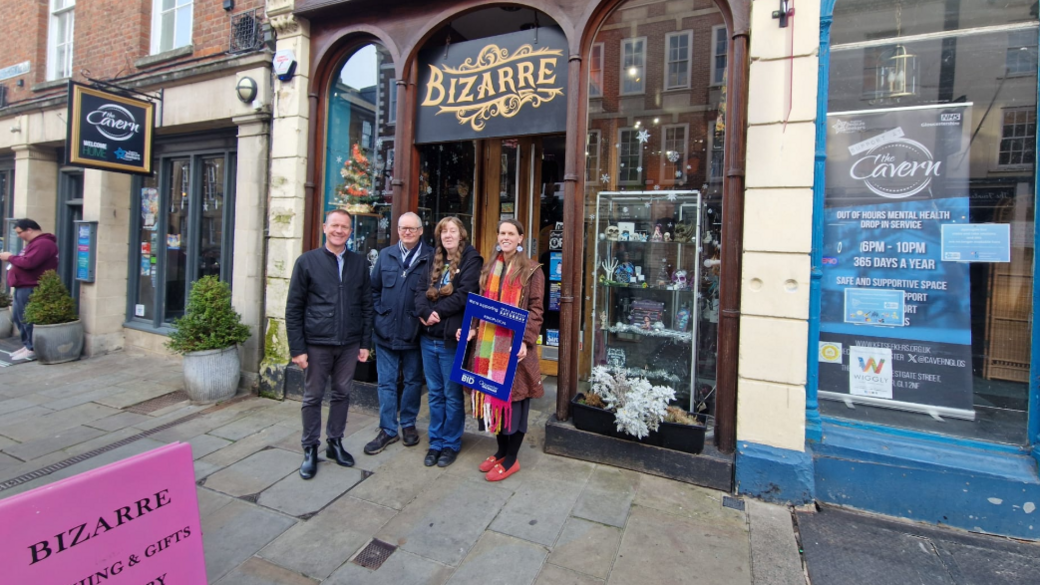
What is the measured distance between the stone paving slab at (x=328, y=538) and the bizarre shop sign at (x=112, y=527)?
796 millimetres

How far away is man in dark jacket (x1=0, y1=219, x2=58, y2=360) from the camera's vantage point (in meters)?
7.46

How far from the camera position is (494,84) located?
15.7 feet

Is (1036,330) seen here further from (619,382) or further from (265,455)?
(265,455)

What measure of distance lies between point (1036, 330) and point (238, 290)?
24.4ft

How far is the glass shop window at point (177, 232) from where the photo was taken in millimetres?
6848

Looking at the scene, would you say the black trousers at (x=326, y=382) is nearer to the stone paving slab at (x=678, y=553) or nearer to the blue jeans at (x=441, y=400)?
the blue jeans at (x=441, y=400)

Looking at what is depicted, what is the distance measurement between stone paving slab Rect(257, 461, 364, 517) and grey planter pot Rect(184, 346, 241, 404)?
2.32 meters

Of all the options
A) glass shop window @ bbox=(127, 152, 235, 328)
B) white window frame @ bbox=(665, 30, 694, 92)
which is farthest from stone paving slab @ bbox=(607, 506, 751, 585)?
glass shop window @ bbox=(127, 152, 235, 328)

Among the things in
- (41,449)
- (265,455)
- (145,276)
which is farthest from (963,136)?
(145,276)

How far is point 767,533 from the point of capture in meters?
3.16

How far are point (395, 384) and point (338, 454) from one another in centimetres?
72

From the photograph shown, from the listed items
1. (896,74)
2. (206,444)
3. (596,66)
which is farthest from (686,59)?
(206,444)

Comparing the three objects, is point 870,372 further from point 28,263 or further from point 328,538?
point 28,263

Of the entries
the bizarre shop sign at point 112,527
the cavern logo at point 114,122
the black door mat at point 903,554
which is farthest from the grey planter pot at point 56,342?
the black door mat at point 903,554
